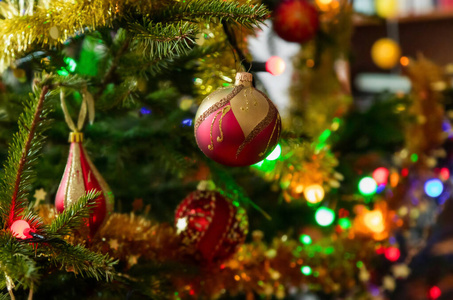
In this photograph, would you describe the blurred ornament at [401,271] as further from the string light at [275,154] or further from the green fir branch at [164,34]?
the green fir branch at [164,34]

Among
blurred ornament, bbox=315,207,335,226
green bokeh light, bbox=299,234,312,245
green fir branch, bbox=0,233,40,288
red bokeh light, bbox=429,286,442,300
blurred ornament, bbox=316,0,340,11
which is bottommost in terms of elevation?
red bokeh light, bbox=429,286,442,300

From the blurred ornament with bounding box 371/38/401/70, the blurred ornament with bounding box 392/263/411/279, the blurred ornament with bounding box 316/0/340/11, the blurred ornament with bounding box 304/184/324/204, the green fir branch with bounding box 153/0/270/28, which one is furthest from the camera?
the blurred ornament with bounding box 371/38/401/70

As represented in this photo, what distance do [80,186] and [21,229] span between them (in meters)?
0.09

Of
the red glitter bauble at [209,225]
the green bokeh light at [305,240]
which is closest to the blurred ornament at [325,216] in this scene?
the green bokeh light at [305,240]

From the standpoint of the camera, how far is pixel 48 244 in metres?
0.42

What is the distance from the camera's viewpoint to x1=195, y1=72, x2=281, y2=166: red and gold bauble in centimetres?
45

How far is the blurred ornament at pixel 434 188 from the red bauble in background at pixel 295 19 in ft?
1.33

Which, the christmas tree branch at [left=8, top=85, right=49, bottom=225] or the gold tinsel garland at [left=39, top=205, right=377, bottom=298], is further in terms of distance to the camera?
the gold tinsel garland at [left=39, top=205, right=377, bottom=298]

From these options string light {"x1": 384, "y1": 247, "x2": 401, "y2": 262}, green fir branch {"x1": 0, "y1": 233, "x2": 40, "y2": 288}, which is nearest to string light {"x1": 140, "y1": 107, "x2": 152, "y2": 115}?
green fir branch {"x1": 0, "y1": 233, "x2": 40, "y2": 288}

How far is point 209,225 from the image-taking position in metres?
0.62

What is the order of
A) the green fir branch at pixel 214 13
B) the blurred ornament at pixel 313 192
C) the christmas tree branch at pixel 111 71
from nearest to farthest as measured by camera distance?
the green fir branch at pixel 214 13, the christmas tree branch at pixel 111 71, the blurred ornament at pixel 313 192

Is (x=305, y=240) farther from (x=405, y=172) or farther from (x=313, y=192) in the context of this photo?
(x=405, y=172)

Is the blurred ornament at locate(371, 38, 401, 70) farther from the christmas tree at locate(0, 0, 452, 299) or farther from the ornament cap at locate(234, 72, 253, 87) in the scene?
the ornament cap at locate(234, 72, 253, 87)

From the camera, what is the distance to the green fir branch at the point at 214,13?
0.44 meters
